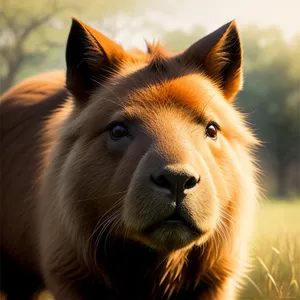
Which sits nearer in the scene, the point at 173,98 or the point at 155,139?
the point at 155,139

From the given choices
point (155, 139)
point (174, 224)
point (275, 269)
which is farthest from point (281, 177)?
point (174, 224)

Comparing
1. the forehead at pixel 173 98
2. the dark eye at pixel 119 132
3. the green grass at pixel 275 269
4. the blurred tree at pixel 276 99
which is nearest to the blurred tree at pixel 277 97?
the blurred tree at pixel 276 99

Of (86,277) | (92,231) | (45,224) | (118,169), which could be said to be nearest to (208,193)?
(118,169)

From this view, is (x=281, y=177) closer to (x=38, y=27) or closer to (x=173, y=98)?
(x=38, y=27)

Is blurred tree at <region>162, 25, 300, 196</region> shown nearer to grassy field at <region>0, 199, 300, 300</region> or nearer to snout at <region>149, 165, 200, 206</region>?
grassy field at <region>0, 199, 300, 300</region>

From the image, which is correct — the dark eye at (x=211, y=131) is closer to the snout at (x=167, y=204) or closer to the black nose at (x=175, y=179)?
the snout at (x=167, y=204)

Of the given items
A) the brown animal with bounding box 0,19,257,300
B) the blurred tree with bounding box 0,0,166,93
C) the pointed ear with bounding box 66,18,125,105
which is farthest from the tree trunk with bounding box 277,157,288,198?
the pointed ear with bounding box 66,18,125,105

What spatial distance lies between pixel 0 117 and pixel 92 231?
2502 mm

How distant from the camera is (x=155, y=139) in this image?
398 cm

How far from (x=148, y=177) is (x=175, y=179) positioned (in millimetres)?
204

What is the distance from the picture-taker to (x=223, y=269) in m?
4.62

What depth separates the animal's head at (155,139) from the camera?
3764 mm

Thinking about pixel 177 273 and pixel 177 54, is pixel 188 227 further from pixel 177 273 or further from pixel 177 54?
pixel 177 54

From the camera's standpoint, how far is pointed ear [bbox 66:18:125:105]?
455 cm
